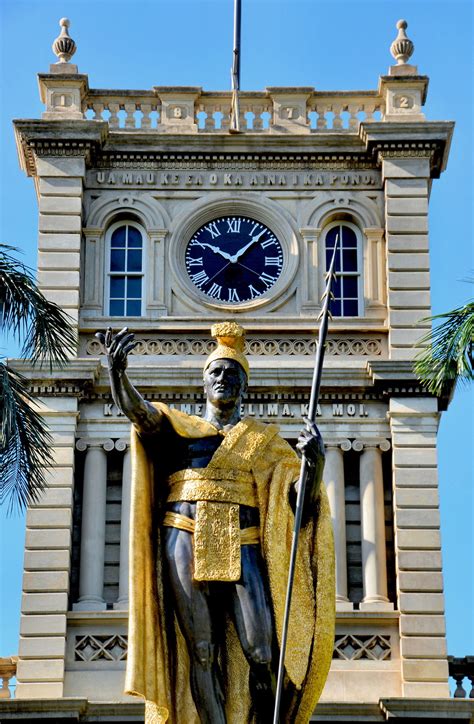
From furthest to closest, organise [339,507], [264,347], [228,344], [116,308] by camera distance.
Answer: [116,308] → [264,347] → [339,507] → [228,344]

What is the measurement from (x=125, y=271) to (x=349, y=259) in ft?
11.4

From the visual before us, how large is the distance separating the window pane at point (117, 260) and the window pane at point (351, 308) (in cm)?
347

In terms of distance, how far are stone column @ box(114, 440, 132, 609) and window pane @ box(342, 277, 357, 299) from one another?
4227 mm

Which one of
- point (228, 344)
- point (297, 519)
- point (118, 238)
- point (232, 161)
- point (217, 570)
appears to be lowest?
point (217, 570)

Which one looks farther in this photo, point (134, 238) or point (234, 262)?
point (134, 238)

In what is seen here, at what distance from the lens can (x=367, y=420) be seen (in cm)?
3359

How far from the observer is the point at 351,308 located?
34.9 metres

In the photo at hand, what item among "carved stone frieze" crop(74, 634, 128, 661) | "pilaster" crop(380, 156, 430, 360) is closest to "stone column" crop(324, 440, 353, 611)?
"pilaster" crop(380, 156, 430, 360)

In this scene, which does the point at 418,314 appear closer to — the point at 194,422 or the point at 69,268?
the point at 69,268

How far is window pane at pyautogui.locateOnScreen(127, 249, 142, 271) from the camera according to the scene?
115 ft

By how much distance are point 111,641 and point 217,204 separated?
7.38 meters

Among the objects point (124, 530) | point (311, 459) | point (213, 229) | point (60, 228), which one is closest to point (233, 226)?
point (213, 229)

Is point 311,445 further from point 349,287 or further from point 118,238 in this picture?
point 118,238

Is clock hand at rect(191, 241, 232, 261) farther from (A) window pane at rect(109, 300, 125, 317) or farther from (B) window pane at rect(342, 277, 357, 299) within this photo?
(B) window pane at rect(342, 277, 357, 299)
